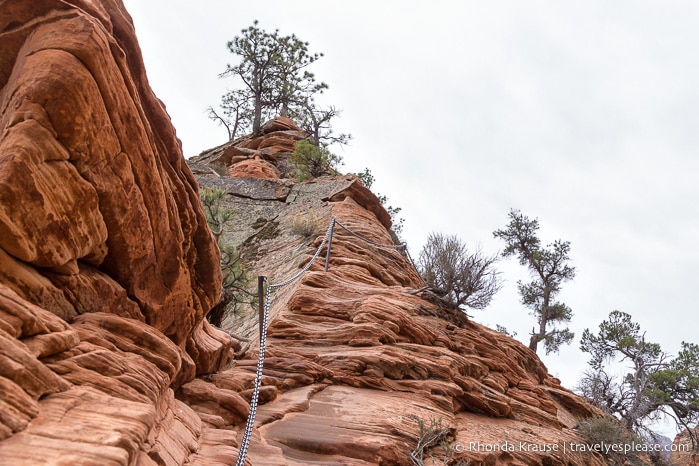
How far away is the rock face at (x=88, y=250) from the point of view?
3.10 meters

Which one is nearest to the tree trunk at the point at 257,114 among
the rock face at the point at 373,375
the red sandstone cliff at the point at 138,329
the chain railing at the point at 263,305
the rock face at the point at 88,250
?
the rock face at the point at 373,375

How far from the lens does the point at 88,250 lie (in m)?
4.47

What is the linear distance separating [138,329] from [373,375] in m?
4.44

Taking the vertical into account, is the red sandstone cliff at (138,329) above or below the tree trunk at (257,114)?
below

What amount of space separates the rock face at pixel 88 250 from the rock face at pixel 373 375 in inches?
57.6

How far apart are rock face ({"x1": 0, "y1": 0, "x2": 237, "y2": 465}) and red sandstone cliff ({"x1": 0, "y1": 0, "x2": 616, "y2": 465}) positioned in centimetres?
1

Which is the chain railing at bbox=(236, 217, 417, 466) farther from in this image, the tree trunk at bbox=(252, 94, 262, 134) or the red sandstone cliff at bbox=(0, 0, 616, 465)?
the tree trunk at bbox=(252, 94, 262, 134)

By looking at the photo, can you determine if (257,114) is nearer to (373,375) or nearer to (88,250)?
(373,375)

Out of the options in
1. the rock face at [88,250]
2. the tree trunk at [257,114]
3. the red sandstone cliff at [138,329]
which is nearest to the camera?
the rock face at [88,250]

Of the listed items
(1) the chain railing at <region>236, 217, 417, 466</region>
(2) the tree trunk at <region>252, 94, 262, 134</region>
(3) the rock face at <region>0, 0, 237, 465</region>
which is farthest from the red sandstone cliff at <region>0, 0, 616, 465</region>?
(2) the tree trunk at <region>252, 94, 262, 134</region>

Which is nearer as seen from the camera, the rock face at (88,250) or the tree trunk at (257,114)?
the rock face at (88,250)

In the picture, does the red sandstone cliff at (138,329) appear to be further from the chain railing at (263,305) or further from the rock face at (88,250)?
the chain railing at (263,305)

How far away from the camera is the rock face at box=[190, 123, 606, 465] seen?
6270mm

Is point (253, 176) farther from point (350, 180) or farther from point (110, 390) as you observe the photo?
point (110, 390)
